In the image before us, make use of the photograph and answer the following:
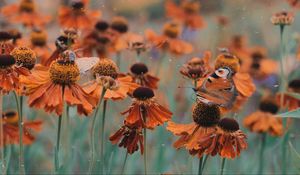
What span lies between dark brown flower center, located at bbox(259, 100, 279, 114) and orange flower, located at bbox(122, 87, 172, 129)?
76 centimetres

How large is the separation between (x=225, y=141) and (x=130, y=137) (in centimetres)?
21

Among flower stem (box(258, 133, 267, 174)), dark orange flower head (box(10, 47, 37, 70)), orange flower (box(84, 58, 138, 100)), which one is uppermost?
dark orange flower head (box(10, 47, 37, 70))

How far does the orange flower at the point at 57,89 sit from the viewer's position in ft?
4.37

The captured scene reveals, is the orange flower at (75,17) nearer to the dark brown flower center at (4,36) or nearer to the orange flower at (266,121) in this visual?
the dark brown flower center at (4,36)

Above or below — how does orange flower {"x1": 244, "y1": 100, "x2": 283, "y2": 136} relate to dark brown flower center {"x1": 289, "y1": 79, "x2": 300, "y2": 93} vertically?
below

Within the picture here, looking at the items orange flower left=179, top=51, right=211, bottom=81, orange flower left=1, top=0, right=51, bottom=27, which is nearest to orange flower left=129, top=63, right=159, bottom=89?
orange flower left=179, top=51, right=211, bottom=81

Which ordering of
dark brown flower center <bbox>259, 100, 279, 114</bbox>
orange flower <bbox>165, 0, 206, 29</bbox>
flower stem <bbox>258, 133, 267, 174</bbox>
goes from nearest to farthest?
flower stem <bbox>258, 133, 267, 174</bbox>, dark brown flower center <bbox>259, 100, 279, 114</bbox>, orange flower <bbox>165, 0, 206, 29</bbox>

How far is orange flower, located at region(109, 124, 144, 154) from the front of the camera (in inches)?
55.7

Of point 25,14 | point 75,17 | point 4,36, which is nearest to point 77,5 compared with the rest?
point 75,17

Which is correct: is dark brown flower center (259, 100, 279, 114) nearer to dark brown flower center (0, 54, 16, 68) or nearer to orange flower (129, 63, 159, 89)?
Result: orange flower (129, 63, 159, 89)

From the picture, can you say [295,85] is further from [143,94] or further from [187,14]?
[187,14]

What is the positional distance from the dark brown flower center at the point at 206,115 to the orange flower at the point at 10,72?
39 cm

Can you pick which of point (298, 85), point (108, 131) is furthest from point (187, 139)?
point (108, 131)

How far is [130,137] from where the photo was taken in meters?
1.43
